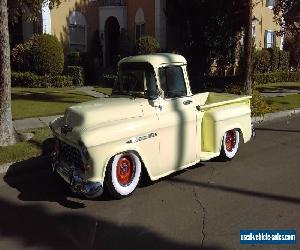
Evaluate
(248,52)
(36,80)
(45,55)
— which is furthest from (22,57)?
(248,52)

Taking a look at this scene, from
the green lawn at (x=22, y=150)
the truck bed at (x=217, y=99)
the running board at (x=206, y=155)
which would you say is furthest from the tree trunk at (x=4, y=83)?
the running board at (x=206, y=155)

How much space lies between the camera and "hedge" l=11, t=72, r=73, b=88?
67.0ft

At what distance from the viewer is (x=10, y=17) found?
1344 centimetres

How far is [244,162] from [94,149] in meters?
3.77

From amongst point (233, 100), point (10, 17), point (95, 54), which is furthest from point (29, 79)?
point (233, 100)

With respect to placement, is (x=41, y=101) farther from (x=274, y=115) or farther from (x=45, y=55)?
(x=274, y=115)

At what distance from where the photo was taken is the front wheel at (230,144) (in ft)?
27.8

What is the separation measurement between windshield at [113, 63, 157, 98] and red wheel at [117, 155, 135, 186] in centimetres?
123

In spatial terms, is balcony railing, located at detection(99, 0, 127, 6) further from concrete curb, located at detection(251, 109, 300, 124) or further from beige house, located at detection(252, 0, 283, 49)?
concrete curb, located at detection(251, 109, 300, 124)

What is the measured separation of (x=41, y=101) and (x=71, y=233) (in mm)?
10917

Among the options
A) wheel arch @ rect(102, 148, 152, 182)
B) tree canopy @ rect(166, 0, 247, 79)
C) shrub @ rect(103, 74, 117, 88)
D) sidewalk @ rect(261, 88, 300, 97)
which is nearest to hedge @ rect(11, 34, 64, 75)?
shrub @ rect(103, 74, 117, 88)

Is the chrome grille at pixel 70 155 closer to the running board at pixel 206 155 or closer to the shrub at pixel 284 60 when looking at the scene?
the running board at pixel 206 155

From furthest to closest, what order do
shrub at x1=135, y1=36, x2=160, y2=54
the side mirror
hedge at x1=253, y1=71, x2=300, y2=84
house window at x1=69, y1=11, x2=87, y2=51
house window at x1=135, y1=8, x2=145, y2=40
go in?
house window at x1=135, y1=8, x2=145, y2=40 < hedge at x1=253, y1=71, x2=300, y2=84 < house window at x1=69, y1=11, x2=87, y2=51 < shrub at x1=135, y1=36, x2=160, y2=54 < the side mirror

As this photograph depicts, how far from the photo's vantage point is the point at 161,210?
6.12 meters
